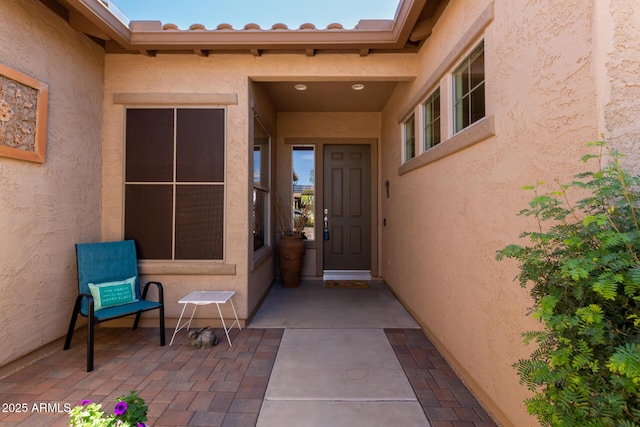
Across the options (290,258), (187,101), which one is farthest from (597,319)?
(290,258)

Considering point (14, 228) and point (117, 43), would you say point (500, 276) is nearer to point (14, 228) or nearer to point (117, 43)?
point (14, 228)

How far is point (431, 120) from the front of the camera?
3.28 meters

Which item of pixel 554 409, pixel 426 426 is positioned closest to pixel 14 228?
pixel 426 426

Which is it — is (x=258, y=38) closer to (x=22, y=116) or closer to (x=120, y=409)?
(x=22, y=116)

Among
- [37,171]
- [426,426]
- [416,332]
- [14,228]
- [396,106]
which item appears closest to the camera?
[426,426]

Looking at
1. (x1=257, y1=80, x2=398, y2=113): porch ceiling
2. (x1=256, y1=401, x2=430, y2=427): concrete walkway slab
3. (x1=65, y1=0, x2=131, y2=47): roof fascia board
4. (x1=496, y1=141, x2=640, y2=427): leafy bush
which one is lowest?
(x1=256, y1=401, x2=430, y2=427): concrete walkway slab

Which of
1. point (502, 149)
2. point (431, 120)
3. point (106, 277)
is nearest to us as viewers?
point (502, 149)

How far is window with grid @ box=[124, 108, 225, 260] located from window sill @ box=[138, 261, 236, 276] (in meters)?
0.07

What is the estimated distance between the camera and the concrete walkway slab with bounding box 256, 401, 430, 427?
183cm

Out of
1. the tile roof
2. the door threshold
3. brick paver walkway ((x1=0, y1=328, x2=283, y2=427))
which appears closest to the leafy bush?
brick paver walkway ((x1=0, y1=328, x2=283, y2=427))

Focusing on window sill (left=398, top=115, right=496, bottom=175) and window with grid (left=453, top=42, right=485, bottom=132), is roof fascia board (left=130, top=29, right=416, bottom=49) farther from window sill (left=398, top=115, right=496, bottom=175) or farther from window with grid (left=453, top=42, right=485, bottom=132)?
window sill (left=398, top=115, right=496, bottom=175)

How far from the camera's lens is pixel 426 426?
1.81 metres

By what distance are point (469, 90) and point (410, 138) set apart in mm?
1602

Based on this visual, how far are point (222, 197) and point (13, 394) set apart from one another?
2191 mm
